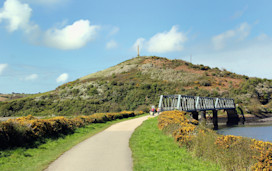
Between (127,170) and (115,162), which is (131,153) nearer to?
(115,162)

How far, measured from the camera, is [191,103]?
3903 centimetres

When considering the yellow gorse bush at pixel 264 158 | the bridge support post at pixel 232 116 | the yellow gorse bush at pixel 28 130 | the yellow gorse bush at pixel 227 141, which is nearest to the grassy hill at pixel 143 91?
the bridge support post at pixel 232 116

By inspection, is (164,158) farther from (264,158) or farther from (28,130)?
(28,130)

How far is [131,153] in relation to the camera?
11.2m

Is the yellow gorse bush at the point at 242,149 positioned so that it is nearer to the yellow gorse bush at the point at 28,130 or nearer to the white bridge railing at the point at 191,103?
the yellow gorse bush at the point at 28,130

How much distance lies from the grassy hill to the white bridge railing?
8.22m

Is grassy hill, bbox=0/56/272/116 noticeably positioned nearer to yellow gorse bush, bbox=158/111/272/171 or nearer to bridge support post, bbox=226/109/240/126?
bridge support post, bbox=226/109/240/126

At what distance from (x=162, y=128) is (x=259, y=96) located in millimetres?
63704

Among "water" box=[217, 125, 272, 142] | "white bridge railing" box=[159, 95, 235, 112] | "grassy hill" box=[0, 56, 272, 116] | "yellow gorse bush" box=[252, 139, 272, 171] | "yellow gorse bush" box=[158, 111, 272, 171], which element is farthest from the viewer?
"grassy hill" box=[0, 56, 272, 116]

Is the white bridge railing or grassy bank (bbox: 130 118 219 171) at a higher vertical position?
the white bridge railing

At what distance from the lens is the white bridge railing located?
115 ft

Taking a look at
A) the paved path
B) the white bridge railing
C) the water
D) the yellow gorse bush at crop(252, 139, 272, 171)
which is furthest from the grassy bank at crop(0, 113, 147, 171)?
the white bridge railing

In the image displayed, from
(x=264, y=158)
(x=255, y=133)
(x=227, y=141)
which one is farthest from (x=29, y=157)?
(x=255, y=133)

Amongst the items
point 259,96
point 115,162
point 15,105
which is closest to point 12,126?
point 115,162
